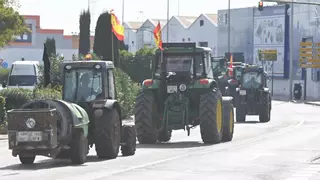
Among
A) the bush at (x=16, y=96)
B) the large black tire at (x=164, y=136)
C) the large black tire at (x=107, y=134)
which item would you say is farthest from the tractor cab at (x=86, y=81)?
the bush at (x=16, y=96)

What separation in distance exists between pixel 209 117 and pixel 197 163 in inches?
237

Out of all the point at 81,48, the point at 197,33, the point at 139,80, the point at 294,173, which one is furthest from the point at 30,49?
the point at 294,173

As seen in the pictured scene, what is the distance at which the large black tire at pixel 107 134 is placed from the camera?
2044cm

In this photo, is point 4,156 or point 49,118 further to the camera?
point 4,156

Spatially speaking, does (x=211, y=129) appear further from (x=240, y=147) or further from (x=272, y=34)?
(x=272, y=34)

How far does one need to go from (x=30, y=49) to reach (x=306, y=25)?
38.5m

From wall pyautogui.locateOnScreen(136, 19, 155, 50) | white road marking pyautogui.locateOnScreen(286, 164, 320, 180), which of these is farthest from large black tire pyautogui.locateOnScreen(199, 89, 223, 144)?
wall pyautogui.locateOnScreen(136, 19, 155, 50)

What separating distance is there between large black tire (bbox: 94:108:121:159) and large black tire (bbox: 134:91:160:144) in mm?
5493

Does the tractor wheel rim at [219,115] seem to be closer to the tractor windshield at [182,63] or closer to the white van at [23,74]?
the tractor windshield at [182,63]

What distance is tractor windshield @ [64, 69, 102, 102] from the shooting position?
21250 millimetres

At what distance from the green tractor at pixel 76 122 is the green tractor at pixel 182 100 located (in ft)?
14.5

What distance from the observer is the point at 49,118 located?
18688 millimetres

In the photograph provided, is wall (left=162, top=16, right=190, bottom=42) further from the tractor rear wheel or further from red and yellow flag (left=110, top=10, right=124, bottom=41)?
red and yellow flag (left=110, top=10, right=124, bottom=41)

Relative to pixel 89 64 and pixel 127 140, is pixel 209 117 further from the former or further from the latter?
pixel 89 64
